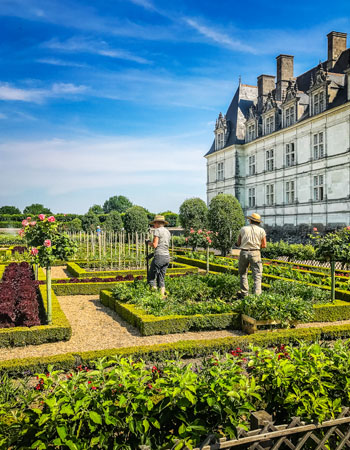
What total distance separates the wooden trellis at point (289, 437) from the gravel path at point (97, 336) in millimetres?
4474

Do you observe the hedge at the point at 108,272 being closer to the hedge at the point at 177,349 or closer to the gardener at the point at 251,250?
the gardener at the point at 251,250

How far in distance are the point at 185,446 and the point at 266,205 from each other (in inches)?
1213

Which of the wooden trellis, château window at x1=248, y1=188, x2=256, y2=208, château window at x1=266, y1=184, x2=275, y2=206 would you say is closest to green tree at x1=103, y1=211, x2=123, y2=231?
château window at x1=248, y1=188, x2=256, y2=208

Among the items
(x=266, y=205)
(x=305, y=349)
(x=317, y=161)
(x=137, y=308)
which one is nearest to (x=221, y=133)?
(x=266, y=205)

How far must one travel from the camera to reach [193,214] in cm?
3108

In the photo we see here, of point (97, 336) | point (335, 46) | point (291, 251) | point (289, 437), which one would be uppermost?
point (335, 46)

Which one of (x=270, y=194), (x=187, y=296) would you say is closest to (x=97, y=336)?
(x=187, y=296)

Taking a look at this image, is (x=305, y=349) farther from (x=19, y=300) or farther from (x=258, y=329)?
(x=19, y=300)

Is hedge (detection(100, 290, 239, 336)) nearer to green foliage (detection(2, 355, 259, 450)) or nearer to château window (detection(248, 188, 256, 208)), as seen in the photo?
green foliage (detection(2, 355, 259, 450))

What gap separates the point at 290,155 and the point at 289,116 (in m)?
2.89

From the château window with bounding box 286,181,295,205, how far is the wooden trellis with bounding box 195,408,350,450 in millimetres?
27583

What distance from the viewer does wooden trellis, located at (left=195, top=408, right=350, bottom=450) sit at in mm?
2725

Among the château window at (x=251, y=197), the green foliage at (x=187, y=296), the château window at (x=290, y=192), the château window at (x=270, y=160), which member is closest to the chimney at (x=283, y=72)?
the château window at (x=270, y=160)

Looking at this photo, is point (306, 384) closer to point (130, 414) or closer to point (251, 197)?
point (130, 414)
